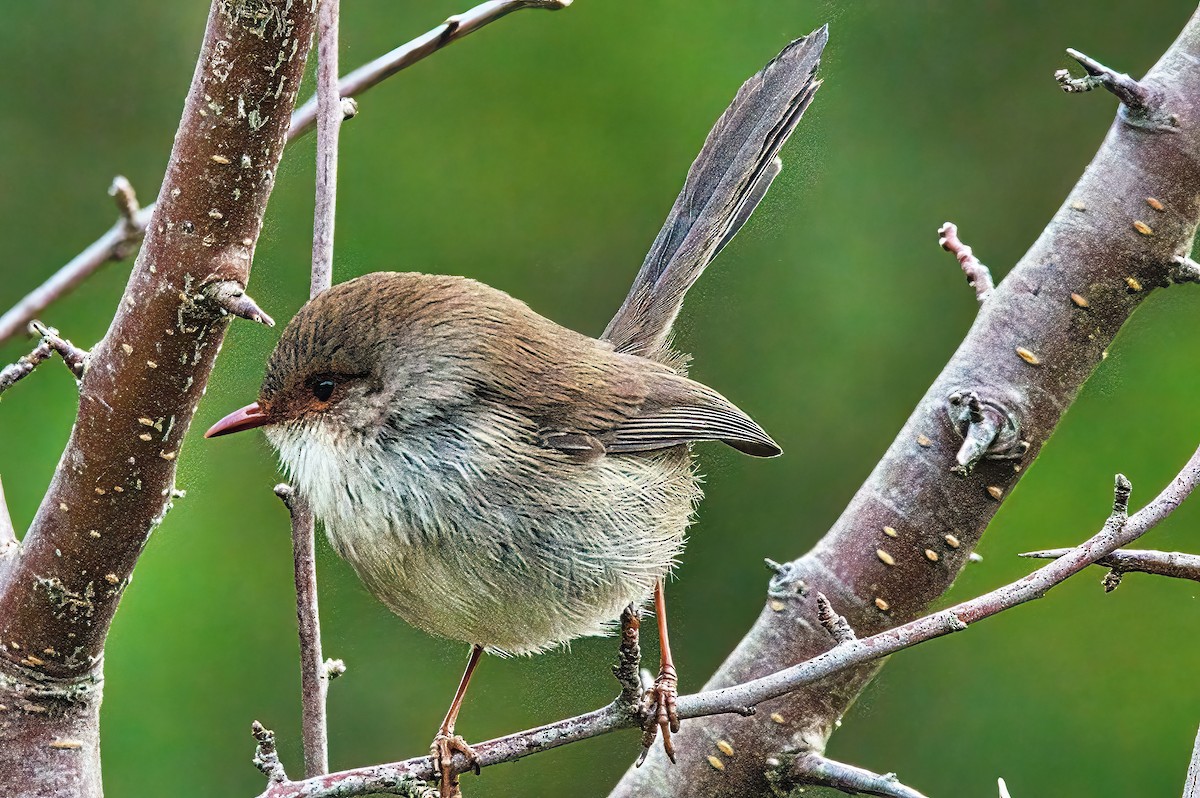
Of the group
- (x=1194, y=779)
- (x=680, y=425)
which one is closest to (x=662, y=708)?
(x=680, y=425)

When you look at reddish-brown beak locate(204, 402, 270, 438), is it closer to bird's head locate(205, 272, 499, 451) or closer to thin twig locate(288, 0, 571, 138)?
bird's head locate(205, 272, 499, 451)

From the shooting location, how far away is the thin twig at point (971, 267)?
2678 mm

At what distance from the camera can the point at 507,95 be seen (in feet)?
14.7

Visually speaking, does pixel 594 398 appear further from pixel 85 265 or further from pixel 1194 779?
pixel 1194 779

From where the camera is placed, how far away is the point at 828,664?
185cm

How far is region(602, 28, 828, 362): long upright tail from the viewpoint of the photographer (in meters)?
2.82

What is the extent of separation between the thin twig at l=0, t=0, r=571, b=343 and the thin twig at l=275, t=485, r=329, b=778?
0.59 metres

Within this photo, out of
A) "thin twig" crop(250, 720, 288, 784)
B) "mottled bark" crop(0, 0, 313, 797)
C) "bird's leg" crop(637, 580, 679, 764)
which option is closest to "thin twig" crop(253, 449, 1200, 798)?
"thin twig" crop(250, 720, 288, 784)

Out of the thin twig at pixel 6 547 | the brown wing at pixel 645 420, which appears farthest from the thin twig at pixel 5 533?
the brown wing at pixel 645 420

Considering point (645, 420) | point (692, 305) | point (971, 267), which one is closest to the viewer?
point (645, 420)

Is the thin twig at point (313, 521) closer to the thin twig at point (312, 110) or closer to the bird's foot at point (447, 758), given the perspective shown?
the thin twig at point (312, 110)

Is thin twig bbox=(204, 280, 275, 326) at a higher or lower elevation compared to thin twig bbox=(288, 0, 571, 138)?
lower

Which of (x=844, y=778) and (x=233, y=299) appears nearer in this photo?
(x=233, y=299)

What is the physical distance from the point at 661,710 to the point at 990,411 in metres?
0.81
